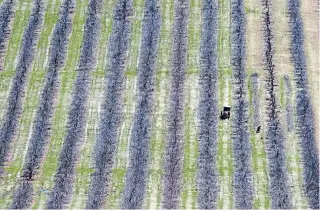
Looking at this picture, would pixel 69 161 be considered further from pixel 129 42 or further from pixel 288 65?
pixel 288 65

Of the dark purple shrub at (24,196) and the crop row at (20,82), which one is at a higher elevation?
the crop row at (20,82)

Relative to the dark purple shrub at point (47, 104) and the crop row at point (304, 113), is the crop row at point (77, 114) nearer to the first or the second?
the dark purple shrub at point (47, 104)

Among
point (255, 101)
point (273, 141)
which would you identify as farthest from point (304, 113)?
point (273, 141)

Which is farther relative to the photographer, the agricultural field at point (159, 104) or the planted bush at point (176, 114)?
the agricultural field at point (159, 104)

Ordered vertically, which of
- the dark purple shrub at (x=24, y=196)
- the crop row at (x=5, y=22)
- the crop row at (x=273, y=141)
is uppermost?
the crop row at (x=5, y=22)

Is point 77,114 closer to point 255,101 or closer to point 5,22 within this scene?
point 255,101

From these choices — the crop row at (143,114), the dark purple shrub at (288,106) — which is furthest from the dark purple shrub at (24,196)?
the dark purple shrub at (288,106)

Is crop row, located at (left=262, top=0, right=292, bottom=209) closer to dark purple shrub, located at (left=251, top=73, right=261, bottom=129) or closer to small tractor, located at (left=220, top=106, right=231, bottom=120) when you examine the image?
dark purple shrub, located at (left=251, top=73, right=261, bottom=129)

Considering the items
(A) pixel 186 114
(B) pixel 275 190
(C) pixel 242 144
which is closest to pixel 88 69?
(A) pixel 186 114
